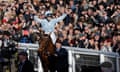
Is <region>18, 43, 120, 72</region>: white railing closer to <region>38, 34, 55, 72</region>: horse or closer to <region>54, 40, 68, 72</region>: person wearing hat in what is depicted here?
<region>54, 40, 68, 72</region>: person wearing hat

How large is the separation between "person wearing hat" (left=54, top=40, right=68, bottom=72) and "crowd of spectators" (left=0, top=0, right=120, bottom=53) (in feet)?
4.76

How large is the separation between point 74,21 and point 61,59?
3.69 m

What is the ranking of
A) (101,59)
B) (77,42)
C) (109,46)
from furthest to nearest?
(77,42) < (109,46) < (101,59)

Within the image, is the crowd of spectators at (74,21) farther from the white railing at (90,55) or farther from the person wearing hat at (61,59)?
the person wearing hat at (61,59)

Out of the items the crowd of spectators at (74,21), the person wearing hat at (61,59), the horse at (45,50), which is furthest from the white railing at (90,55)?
the crowd of spectators at (74,21)

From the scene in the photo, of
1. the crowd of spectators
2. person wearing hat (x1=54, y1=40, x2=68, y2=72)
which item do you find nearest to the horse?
person wearing hat (x1=54, y1=40, x2=68, y2=72)

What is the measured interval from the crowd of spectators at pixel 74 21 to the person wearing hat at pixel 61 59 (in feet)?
4.76

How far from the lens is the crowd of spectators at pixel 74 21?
43.5 ft

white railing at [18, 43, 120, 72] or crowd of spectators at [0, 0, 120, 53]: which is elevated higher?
crowd of spectators at [0, 0, 120, 53]

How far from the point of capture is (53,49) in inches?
452

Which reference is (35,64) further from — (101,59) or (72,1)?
(72,1)

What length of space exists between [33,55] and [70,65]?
108cm

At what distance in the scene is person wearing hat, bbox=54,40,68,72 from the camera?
1101 cm

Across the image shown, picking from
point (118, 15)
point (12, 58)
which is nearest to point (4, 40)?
point (12, 58)
